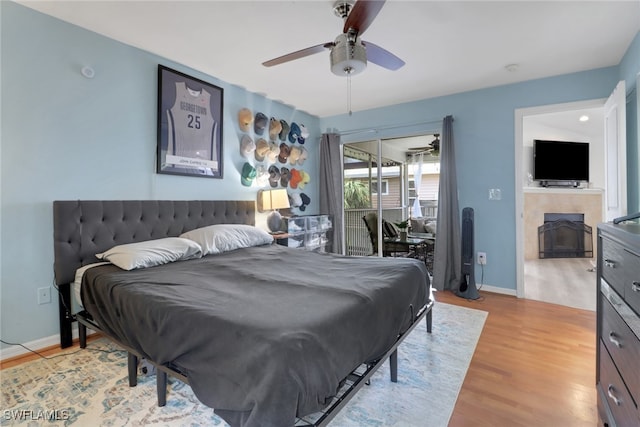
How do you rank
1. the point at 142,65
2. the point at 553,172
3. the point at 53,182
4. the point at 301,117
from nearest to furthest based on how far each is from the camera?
the point at 53,182, the point at 142,65, the point at 301,117, the point at 553,172

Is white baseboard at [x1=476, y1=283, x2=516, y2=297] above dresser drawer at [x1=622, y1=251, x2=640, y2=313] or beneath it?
beneath

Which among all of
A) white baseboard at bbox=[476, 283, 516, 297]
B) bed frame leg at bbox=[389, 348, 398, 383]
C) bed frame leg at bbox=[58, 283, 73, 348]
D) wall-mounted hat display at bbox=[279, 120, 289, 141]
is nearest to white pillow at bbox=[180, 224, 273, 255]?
bed frame leg at bbox=[58, 283, 73, 348]

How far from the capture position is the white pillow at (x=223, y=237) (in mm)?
2826

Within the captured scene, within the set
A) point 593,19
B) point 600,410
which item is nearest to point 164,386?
point 600,410

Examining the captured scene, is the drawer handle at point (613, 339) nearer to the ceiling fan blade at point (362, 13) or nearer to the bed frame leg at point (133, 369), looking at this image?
the ceiling fan blade at point (362, 13)

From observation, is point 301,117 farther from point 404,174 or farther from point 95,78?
point 95,78

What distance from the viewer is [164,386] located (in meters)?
1.64

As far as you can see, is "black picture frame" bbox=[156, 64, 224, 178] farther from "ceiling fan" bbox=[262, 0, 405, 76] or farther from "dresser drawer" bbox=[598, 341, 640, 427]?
"dresser drawer" bbox=[598, 341, 640, 427]

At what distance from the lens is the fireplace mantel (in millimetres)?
5387

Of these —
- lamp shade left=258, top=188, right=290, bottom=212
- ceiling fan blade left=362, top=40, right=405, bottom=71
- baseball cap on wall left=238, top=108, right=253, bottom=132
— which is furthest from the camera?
lamp shade left=258, top=188, right=290, bottom=212

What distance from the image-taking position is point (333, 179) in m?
4.92

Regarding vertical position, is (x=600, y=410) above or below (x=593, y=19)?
below

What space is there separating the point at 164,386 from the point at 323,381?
1.06 m

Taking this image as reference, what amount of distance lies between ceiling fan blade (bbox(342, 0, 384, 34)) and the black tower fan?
2.74 metres
